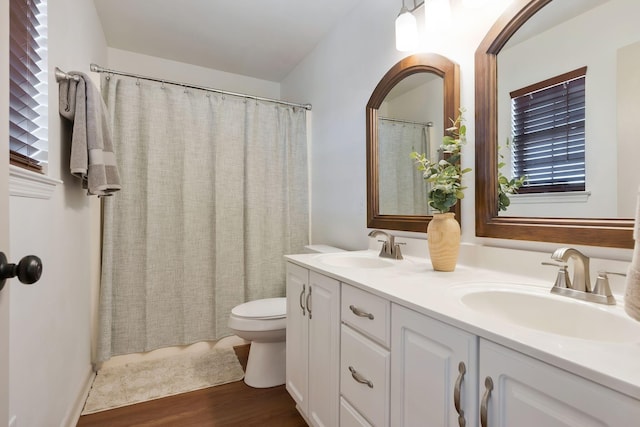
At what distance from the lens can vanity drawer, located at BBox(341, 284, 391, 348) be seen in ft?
3.08

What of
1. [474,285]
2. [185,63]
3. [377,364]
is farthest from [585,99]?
[185,63]

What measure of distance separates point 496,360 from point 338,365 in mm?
694

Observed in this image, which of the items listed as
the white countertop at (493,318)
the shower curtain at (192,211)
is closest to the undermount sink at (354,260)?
the white countertop at (493,318)

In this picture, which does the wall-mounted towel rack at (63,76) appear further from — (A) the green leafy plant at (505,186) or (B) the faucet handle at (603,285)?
(B) the faucet handle at (603,285)

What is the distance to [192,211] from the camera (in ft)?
7.37

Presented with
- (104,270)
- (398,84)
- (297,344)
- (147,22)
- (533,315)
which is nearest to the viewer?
(533,315)

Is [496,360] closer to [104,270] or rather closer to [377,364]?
[377,364]

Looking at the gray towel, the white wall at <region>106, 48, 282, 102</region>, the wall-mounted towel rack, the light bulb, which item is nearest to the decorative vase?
the light bulb

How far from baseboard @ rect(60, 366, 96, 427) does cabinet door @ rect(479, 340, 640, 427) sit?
5.80 ft

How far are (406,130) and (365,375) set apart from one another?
1.22 metres

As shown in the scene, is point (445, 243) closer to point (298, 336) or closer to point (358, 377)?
point (358, 377)

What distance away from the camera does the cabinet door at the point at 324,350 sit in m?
1.20

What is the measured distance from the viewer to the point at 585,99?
3.16 ft

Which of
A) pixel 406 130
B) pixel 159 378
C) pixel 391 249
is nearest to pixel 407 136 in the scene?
pixel 406 130
